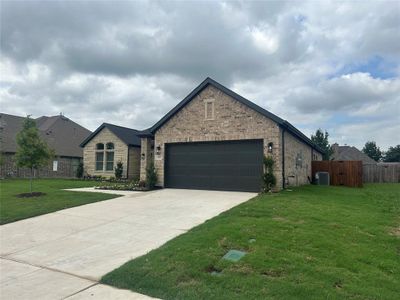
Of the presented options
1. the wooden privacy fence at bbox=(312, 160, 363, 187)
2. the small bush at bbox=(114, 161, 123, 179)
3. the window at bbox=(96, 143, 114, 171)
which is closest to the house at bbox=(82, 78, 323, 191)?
the wooden privacy fence at bbox=(312, 160, 363, 187)

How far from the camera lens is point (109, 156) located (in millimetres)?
26125

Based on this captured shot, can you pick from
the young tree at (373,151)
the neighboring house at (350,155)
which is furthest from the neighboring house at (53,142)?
the young tree at (373,151)

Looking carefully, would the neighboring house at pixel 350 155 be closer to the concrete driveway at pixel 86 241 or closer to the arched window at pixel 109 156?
the arched window at pixel 109 156

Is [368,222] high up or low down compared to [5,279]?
up

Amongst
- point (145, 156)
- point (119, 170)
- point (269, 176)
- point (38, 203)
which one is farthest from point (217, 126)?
point (119, 170)

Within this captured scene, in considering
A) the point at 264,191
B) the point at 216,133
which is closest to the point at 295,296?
the point at 264,191

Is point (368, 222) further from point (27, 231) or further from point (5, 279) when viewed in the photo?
point (27, 231)

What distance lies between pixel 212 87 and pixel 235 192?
17.9 feet

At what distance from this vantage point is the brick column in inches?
728

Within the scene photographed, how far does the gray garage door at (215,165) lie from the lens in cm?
1554

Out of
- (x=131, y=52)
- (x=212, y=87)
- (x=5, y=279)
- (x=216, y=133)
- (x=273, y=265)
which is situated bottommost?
(x=5, y=279)

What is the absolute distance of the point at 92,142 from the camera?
26859 millimetres

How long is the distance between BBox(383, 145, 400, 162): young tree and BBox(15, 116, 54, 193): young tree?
60395 mm

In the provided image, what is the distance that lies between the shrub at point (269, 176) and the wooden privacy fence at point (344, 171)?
9940 mm
